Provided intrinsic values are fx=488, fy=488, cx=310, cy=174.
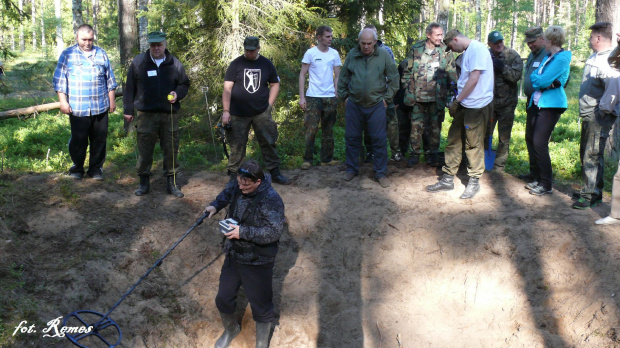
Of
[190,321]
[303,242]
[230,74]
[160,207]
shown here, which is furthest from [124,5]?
[190,321]

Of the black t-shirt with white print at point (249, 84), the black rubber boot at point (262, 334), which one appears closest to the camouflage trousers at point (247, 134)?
the black t-shirt with white print at point (249, 84)

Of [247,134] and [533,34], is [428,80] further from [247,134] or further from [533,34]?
[247,134]

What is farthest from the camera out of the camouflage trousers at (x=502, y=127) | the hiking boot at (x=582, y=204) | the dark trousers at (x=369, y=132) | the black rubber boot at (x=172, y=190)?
the camouflage trousers at (x=502, y=127)

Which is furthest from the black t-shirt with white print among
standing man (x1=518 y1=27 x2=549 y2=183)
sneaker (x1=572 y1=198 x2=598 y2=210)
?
sneaker (x1=572 y1=198 x2=598 y2=210)

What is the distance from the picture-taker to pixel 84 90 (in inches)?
283

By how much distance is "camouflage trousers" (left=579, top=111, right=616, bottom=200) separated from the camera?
6285mm

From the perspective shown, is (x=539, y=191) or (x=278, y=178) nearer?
(x=539, y=191)

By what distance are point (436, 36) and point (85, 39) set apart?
17.4ft

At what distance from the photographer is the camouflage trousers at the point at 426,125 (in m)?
8.16

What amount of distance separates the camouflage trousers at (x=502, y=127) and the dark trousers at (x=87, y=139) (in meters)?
6.02

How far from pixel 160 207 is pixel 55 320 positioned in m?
2.59

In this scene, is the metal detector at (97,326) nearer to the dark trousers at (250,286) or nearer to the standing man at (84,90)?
the dark trousers at (250,286)

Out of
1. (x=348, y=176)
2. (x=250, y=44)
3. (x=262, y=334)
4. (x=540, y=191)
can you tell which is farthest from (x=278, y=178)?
(x=540, y=191)

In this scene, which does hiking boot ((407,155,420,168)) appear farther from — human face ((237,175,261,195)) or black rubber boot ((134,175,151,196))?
human face ((237,175,261,195))
